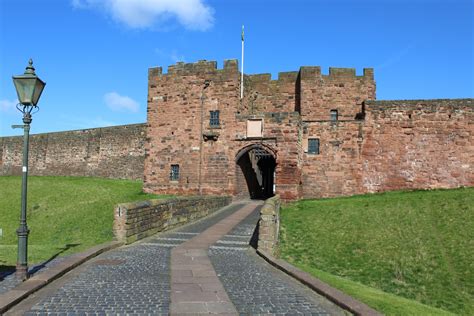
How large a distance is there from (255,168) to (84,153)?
17641 millimetres

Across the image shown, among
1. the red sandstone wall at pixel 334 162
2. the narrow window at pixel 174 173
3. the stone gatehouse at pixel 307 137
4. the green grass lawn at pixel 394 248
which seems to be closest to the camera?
the green grass lawn at pixel 394 248

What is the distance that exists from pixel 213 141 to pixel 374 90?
34.3 feet

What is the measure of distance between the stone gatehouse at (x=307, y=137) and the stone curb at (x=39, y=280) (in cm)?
1397

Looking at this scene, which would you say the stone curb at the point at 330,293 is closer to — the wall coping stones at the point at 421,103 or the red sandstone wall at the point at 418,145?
the red sandstone wall at the point at 418,145

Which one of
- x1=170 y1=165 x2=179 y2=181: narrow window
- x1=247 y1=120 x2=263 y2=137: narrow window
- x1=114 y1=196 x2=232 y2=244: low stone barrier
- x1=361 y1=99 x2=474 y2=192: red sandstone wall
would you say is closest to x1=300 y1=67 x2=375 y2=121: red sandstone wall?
x1=361 y1=99 x2=474 y2=192: red sandstone wall

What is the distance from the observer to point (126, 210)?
33.7 feet

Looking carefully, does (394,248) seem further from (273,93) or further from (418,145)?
(273,93)

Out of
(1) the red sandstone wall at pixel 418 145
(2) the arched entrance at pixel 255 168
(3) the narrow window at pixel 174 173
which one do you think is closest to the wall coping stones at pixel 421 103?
(1) the red sandstone wall at pixel 418 145

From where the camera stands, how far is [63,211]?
69.3 ft

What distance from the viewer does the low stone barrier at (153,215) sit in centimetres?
1023

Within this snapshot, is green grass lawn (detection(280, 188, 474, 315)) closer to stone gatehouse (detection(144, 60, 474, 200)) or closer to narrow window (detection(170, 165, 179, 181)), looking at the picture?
stone gatehouse (detection(144, 60, 474, 200))

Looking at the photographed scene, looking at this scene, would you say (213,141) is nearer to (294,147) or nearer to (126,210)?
(294,147)

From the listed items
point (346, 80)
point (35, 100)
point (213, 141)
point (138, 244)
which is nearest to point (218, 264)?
point (138, 244)

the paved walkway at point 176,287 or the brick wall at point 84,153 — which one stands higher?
the brick wall at point 84,153
